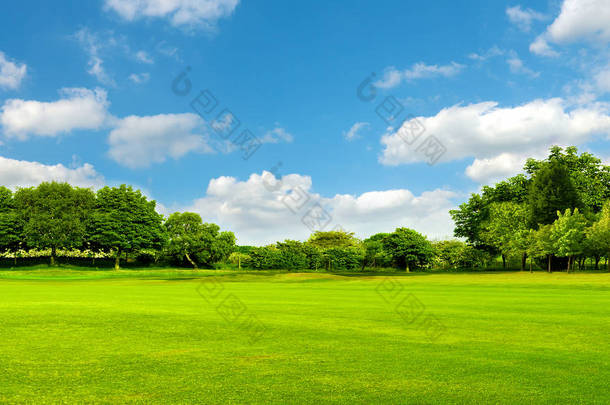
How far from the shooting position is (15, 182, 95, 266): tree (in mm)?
71000

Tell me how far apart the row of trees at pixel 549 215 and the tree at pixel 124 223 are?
59.8 meters

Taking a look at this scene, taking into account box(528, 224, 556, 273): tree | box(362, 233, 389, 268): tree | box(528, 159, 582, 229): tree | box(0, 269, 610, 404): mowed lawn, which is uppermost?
box(528, 159, 582, 229): tree

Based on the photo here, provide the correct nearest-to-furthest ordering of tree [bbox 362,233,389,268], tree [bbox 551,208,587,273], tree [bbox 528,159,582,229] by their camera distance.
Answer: tree [bbox 551,208,587,273] → tree [bbox 528,159,582,229] → tree [bbox 362,233,389,268]

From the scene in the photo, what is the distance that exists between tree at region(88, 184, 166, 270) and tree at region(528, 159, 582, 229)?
6744cm

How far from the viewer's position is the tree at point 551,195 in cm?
7050

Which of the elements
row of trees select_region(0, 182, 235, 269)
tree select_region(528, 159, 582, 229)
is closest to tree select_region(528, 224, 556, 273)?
tree select_region(528, 159, 582, 229)

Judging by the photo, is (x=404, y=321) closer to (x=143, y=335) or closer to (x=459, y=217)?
(x=143, y=335)

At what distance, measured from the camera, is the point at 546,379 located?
7.04 meters

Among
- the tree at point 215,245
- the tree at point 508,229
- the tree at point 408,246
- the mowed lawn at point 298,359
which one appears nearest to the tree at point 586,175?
the tree at point 508,229

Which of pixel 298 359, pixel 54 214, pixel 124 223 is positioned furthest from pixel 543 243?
pixel 54 214

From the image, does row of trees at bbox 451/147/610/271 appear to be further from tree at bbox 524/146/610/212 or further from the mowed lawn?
the mowed lawn

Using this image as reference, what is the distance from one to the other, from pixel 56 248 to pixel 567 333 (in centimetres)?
8283

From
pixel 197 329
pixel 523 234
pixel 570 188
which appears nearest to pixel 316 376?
pixel 197 329

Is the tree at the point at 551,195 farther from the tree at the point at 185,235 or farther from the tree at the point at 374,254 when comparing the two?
the tree at the point at 185,235
